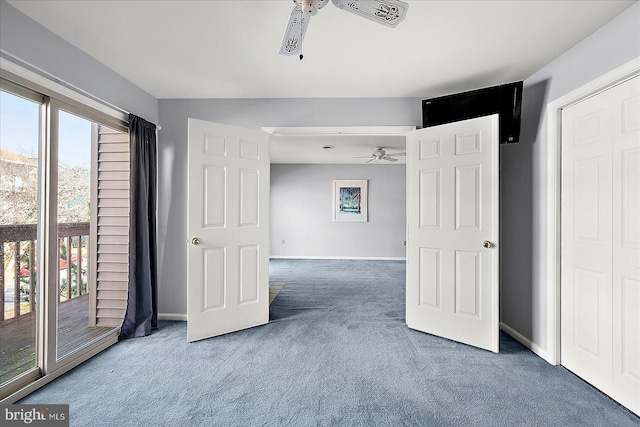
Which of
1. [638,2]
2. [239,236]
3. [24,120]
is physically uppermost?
[638,2]

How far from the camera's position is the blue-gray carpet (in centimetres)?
167

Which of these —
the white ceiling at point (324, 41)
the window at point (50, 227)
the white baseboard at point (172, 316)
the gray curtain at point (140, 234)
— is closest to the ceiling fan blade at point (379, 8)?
the white ceiling at point (324, 41)

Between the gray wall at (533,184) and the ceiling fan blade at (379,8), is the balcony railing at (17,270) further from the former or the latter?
the gray wall at (533,184)

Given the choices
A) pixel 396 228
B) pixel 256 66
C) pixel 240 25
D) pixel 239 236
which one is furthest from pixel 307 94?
pixel 396 228

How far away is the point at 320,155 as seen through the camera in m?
6.16

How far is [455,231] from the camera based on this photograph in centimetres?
259

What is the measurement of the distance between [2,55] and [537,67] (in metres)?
3.74

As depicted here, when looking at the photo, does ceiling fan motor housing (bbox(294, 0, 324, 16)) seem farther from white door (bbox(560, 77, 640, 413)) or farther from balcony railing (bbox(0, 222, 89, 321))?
balcony railing (bbox(0, 222, 89, 321))

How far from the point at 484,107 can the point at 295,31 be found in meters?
1.92

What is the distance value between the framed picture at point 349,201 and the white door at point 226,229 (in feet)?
13.6

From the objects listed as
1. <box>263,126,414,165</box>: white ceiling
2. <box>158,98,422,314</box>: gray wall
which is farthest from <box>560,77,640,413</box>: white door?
<box>158,98,422,314</box>: gray wall

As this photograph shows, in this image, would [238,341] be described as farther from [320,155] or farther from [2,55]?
[320,155]

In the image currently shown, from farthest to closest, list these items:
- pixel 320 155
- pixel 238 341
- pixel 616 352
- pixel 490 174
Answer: pixel 320 155 < pixel 238 341 < pixel 490 174 < pixel 616 352

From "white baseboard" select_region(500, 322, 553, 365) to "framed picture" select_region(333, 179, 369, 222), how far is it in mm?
4347
